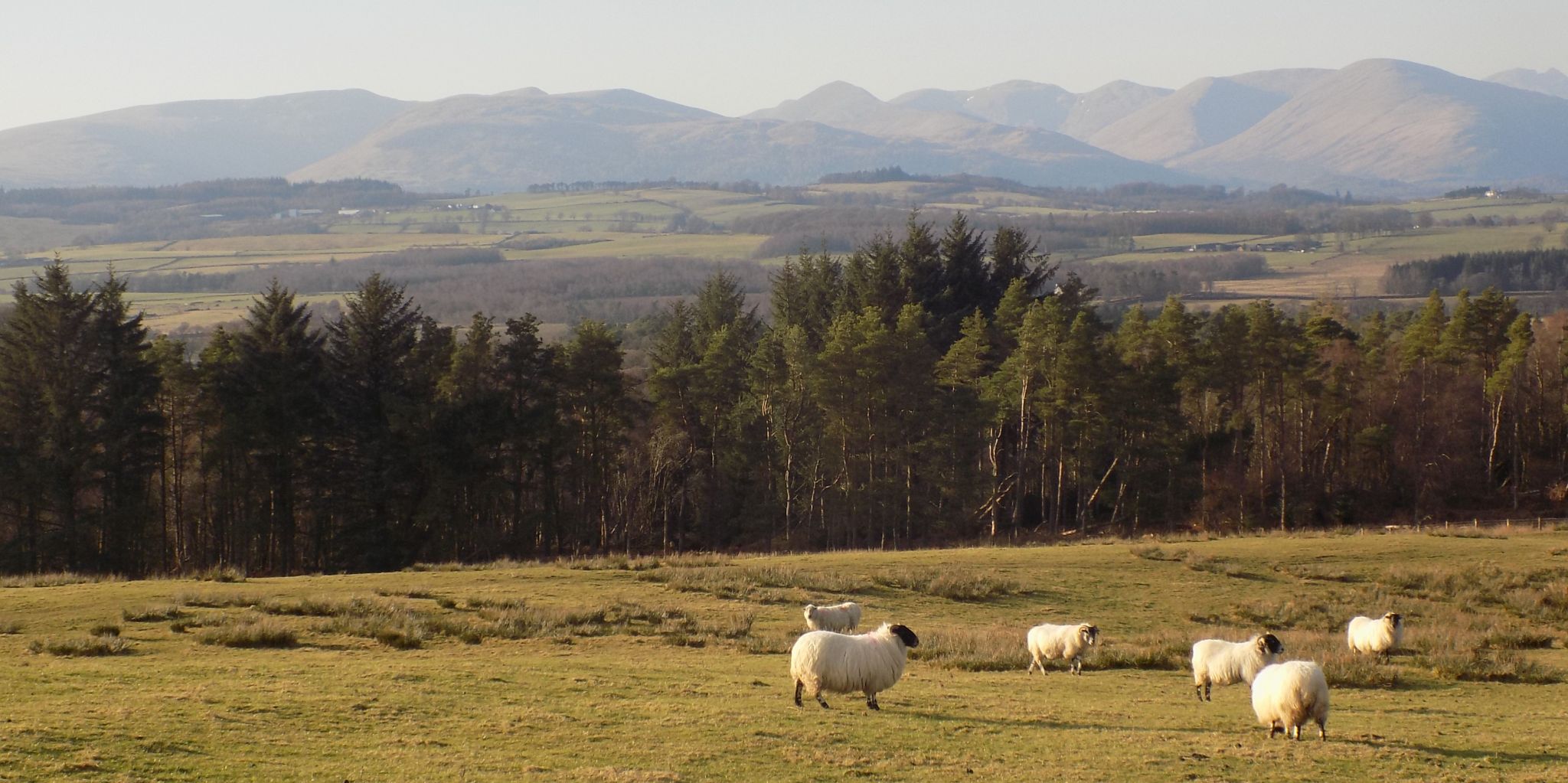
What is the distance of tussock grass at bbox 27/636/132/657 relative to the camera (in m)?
19.3

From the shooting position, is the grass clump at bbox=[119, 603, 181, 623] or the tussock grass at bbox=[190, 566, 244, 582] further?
the tussock grass at bbox=[190, 566, 244, 582]

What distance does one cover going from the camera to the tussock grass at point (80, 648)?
1933cm

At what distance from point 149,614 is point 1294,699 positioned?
65.3ft

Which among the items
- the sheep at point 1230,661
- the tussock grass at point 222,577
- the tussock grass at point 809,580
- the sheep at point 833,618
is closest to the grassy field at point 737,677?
the tussock grass at point 809,580

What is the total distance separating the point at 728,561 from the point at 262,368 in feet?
77.9

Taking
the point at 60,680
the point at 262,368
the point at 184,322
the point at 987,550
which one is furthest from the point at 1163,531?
the point at 184,322

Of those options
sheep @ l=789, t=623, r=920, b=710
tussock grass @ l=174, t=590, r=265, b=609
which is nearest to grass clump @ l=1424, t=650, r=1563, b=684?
sheep @ l=789, t=623, r=920, b=710

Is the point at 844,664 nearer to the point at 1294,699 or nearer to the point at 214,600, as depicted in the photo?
the point at 1294,699

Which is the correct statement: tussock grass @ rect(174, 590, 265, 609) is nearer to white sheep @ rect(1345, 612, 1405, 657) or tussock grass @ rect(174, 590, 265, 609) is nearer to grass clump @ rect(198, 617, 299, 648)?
grass clump @ rect(198, 617, 299, 648)

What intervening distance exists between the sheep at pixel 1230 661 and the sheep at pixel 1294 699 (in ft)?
9.83

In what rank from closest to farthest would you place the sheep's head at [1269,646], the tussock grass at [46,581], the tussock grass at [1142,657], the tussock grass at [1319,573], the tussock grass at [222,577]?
1. the sheep's head at [1269,646]
2. the tussock grass at [1142,657]
3. the tussock grass at [46,581]
4. the tussock grass at [222,577]
5. the tussock grass at [1319,573]

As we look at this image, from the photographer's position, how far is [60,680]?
1633 cm

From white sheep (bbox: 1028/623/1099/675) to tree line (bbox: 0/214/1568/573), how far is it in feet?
115

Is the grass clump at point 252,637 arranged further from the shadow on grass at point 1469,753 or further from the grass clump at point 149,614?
the shadow on grass at point 1469,753
